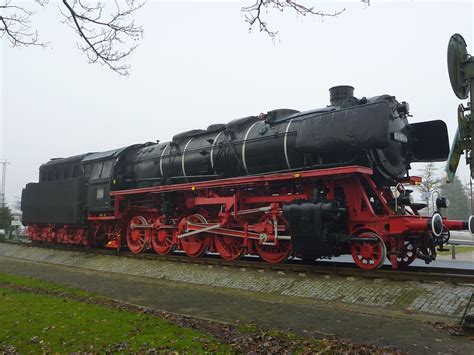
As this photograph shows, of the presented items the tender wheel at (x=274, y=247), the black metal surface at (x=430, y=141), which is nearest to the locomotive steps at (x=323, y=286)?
the tender wheel at (x=274, y=247)

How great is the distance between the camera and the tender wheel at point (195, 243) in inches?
459

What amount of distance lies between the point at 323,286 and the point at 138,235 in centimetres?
798

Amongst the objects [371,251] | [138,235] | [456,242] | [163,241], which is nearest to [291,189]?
[371,251]

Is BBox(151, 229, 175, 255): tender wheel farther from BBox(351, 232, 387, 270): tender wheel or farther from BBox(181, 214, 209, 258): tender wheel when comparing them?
BBox(351, 232, 387, 270): tender wheel

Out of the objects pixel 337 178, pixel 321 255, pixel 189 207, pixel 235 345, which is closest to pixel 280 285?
pixel 321 255

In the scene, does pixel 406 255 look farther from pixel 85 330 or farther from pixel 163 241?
pixel 163 241

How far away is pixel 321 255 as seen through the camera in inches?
328

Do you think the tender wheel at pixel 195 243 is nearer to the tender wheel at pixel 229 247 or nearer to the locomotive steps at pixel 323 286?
the tender wheel at pixel 229 247

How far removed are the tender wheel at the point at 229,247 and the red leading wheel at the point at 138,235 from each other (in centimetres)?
328

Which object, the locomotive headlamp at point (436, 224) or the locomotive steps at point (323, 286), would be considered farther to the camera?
the locomotive headlamp at point (436, 224)

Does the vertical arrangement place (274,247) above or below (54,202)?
below

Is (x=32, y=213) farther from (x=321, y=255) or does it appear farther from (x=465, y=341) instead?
(x=465, y=341)

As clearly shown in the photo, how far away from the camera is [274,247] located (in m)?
9.98

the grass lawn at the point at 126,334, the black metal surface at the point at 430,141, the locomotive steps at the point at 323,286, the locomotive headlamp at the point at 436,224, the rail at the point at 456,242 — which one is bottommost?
the rail at the point at 456,242
